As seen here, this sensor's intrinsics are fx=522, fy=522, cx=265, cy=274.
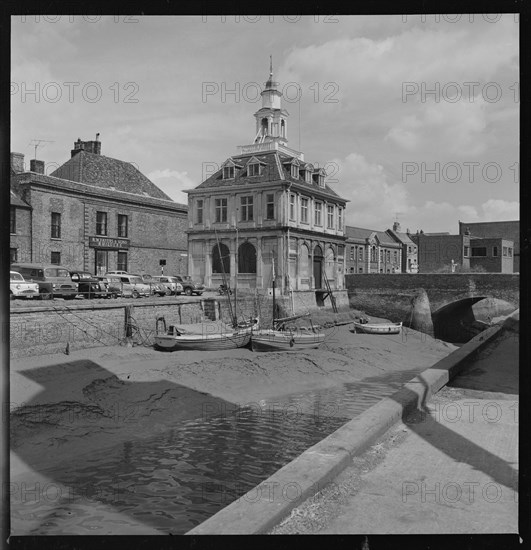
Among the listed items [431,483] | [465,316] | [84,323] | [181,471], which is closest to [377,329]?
[465,316]

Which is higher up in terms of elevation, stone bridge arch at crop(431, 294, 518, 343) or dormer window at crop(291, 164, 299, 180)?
dormer window at crop(291, 164, 299, 180)

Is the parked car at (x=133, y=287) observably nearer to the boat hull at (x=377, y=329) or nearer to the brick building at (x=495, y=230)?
A: the boat hull at (x=377, y=329)

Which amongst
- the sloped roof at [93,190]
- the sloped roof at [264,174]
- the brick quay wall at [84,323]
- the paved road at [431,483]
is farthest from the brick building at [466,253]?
the paved road at [431,483]

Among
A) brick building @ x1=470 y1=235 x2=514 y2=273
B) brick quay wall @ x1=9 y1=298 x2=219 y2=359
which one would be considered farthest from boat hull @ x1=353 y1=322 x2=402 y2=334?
brick building @ x1=470 y1=235 x2=514 y2=273

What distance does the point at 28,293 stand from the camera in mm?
25594

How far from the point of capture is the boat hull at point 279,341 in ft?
99.6

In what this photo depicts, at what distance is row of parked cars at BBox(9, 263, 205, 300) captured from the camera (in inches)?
1025

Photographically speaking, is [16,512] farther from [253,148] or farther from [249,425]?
[253,148]

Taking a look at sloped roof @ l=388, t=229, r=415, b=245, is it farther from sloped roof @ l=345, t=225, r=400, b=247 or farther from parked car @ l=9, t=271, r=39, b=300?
parked car @ l=9, t=271, r=39, b=300

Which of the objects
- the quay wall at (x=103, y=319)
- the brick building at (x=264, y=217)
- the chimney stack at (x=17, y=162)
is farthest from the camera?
the brick building at (x=264, y=217)

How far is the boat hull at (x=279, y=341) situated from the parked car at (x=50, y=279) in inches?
411

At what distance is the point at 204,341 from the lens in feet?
93.3

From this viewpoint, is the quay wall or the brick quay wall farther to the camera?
the quay wall

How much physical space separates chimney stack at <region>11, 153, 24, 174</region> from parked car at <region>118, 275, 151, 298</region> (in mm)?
12069
